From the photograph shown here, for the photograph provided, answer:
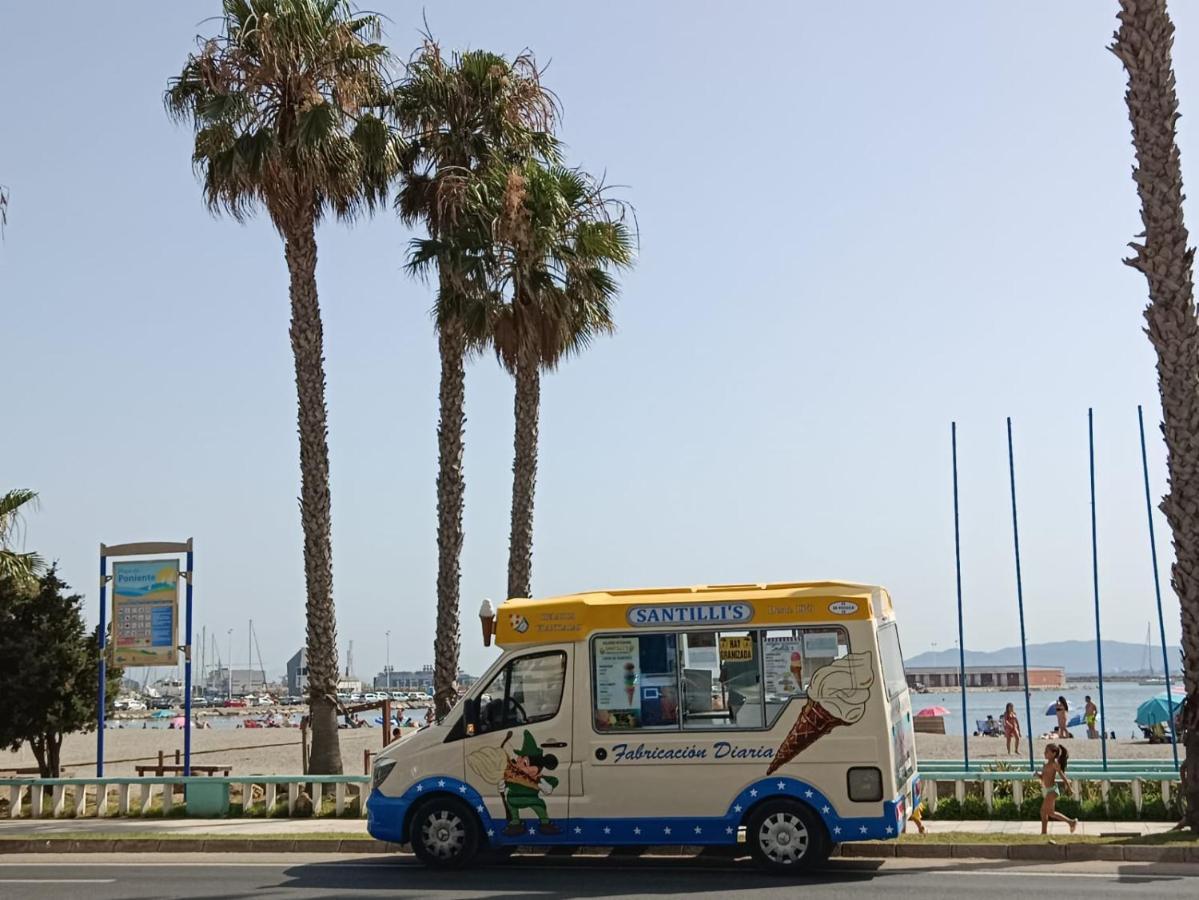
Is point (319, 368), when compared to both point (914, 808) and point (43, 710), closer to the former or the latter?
point (43, 710)

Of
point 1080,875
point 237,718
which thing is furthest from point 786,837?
point 237,718

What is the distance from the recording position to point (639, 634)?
541 inches

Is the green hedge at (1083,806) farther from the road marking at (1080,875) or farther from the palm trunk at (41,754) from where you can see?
the palm trunk at (41,754)

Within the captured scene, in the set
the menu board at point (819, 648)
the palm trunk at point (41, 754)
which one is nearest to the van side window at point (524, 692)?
the menu board at point (819, 648)

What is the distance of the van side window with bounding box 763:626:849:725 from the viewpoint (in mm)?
13234

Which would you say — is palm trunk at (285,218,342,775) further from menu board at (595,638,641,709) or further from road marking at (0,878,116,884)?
menu board at (595,638,641,709)

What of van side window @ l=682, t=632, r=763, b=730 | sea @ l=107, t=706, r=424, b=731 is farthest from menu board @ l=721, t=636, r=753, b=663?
→ sea @ l=107, t=706, r=424, b=731

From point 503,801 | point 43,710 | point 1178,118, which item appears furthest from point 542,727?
point 43,710

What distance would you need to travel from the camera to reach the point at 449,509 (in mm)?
23625

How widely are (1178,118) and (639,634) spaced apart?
9061 mm

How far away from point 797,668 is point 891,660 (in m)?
1.21

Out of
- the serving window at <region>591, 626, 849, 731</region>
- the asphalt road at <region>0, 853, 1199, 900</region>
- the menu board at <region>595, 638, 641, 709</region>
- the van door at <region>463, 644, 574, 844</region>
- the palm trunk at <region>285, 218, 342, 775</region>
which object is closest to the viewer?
the asphalt road at <region>0, 853, 1199, 900</region>

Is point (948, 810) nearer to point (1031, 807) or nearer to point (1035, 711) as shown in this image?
point (1031, 807)

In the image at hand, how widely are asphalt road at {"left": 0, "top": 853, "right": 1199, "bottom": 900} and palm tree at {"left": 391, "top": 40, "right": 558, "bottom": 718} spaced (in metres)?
8.32
